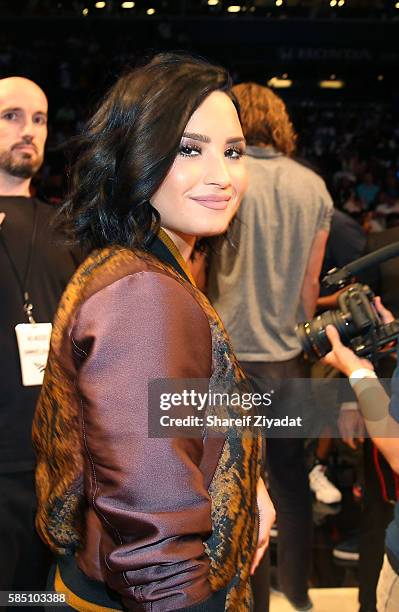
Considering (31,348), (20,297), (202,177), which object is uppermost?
(202,177)

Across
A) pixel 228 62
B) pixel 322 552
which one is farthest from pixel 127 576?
pixel 228 62

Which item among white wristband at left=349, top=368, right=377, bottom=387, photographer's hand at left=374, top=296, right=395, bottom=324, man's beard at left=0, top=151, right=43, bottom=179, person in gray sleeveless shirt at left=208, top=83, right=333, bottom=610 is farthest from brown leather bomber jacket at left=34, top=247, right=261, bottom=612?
person in gray sleeveless shirt at left=208, top=83, right=333, bottom=610

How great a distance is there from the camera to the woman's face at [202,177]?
1.00 meters

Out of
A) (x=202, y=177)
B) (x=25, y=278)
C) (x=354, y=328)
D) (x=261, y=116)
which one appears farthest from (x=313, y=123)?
(x=202, y=177)

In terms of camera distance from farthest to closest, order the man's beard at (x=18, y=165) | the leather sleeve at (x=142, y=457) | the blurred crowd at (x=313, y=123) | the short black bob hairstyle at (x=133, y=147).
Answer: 1. the blurred crowd at (x=313, y=123)
2. the man's beard at (x=18, y=165)
3. the short black bob hairstyle at (x=133, y=147)
4. the leather sleeve at (x=142, y=457)

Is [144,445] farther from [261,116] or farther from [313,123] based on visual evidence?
[313,123]

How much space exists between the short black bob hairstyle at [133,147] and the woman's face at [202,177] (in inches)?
0.7

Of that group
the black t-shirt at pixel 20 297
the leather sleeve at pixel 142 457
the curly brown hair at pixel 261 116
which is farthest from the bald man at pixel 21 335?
the leather sleeve at pixel 142 457

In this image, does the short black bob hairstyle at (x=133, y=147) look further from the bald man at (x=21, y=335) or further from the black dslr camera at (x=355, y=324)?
the bald man at (x=21, y=335)

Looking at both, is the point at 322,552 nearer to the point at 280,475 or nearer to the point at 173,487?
the point at 280,475

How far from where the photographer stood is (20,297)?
5.92ft

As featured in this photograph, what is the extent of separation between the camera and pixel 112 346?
83cm

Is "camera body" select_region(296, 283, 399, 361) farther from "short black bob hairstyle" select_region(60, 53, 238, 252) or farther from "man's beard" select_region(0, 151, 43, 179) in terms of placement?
"man's beard" select_region(0, 151, 43, 179)

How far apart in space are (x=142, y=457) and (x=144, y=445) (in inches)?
0.5
